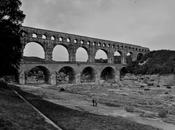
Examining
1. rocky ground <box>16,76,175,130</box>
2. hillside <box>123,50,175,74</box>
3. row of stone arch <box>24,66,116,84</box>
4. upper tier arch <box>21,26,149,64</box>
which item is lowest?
rocky ground <box>16,76,175,130</box>

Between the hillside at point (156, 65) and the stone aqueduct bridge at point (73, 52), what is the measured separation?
4.76 m

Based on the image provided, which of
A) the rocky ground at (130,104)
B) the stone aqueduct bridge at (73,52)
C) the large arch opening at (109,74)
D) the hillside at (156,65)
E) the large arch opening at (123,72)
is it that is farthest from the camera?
the large arch opening at (123,72)

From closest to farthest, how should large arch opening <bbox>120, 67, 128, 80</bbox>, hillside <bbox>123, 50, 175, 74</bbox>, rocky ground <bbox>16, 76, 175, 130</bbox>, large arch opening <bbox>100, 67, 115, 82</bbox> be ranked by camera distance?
rocky ground <bbox>16, 76, 175, 130</bbox>
hillside <bbox>123, 50, 175, 74</bbox>
large arch opening <bbox>100, 67, 115, 82</bbox>
large arch opening <bbox>120, 67, 128, 80</bbox>

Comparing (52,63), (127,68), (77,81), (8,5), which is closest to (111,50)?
(127,68)

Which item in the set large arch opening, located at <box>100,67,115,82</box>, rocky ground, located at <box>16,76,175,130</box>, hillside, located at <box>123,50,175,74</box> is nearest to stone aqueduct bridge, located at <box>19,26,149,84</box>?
large arch opening, located at <box>100,67,115,82</box>

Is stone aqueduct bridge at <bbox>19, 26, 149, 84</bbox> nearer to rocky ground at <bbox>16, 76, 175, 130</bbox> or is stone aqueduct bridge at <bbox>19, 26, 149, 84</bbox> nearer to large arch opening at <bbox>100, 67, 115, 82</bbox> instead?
large arch opening at <bbox>100, 67, 115, 82</bbox>

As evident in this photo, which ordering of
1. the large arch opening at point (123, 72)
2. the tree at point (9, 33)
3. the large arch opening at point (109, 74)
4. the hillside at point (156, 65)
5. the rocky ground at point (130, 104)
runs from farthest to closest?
1. the large arch opening at point (123, 72)
2. the large arch opening at point (109, 74)
3. the hillside at point (156, 65)
4. the tree at point (9, 33)
5. the rocky ground at point (130, 104)

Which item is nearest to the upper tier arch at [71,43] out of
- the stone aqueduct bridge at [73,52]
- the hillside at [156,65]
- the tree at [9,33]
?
the stone aqueduct bridge at [73,52]

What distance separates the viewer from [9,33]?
1914 cm

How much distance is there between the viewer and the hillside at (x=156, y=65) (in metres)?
51.3

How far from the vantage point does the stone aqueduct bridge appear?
4766cm

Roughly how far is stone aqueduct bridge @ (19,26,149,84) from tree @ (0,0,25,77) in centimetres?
2071

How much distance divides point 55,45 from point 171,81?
99.3ft

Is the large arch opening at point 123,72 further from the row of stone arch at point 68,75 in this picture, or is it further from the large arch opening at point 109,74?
the row of stone arch at point 68,75
